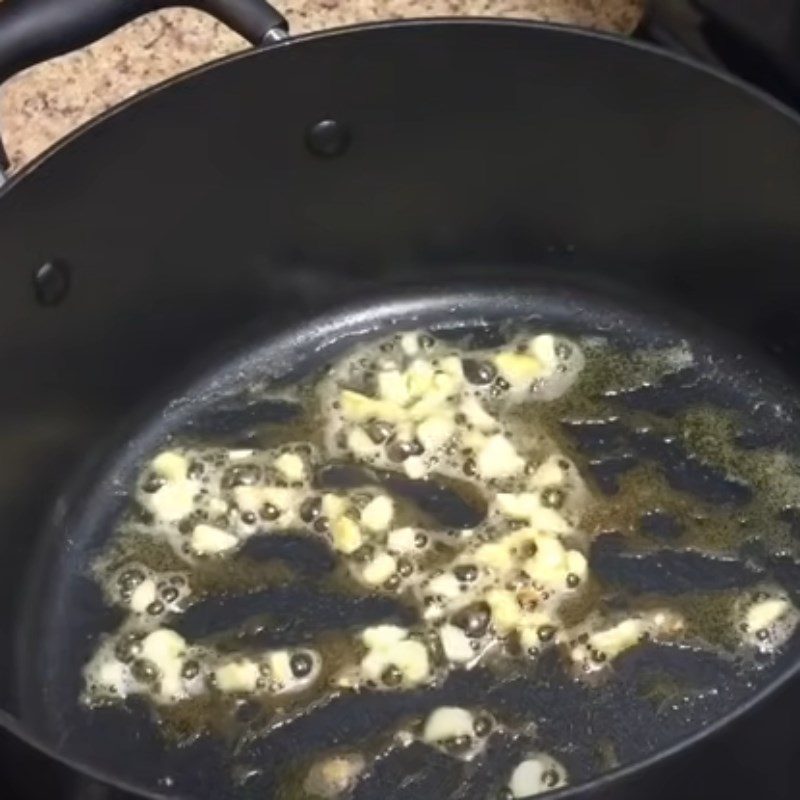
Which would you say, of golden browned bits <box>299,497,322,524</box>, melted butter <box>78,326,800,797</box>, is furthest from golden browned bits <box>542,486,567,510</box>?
golden browned bits <box>299,497,322,524</box>

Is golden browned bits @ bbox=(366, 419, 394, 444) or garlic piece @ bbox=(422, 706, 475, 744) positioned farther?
golden browned bits @ bbox=(366, 419, 394, 444)

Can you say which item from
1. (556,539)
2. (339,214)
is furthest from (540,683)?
(339,214)

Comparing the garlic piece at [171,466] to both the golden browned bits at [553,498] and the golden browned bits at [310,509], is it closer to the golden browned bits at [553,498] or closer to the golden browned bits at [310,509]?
the golden browned bits at [310,509]

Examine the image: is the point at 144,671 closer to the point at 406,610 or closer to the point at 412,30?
the point at 406,610

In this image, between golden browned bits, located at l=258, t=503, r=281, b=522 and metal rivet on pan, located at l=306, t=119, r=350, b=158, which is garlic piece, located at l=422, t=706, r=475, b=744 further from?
metal rivet on pan, located at l=306, t=119, r=350, b=158

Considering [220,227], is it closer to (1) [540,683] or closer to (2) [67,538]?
(2) [67,538]

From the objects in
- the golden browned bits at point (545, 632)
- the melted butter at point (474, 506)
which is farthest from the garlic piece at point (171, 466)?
Answer: the golden browned bits at point (545, 632)

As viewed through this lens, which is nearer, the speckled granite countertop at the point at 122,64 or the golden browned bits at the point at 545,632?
the golden browned bits at the point at 545,632
